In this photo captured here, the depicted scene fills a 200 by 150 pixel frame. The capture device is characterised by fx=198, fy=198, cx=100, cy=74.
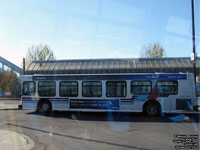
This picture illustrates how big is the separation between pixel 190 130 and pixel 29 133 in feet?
21.2

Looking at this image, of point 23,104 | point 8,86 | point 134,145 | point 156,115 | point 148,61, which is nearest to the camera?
point 134,145

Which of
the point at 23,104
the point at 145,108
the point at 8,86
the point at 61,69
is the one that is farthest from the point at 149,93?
the point at 8,86

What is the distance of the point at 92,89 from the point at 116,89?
158 centimetres

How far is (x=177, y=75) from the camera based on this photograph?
12.3m

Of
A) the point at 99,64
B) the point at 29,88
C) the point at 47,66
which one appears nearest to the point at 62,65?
the point at 47,66

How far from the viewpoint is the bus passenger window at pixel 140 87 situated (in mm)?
12336

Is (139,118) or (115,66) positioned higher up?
(115,66)

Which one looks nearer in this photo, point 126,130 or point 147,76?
point 126,130

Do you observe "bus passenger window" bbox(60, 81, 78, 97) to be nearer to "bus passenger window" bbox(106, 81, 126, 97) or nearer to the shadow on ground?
the shadow on ground

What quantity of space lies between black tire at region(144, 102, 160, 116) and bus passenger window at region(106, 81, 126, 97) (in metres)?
1.64

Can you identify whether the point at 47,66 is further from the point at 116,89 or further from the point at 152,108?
the point at 152,108

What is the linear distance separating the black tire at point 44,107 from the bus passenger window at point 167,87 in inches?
286

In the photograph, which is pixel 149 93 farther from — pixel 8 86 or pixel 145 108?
pixel 8 86

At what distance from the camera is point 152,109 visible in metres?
12.2
